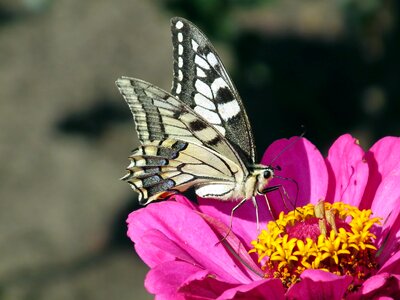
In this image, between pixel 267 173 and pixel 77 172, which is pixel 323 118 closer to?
pixel 77 172

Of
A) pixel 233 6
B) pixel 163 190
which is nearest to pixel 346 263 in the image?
pixel 163 190

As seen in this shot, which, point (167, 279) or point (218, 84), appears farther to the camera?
point (218, 84)

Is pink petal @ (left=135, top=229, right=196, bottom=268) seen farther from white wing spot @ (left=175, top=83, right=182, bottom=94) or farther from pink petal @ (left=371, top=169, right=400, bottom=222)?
pink petal @ (left=371, top=169, right=400, bottom=222)

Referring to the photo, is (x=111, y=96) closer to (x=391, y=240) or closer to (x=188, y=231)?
(x=188, y=231)

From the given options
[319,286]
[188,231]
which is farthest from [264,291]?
[188,231]

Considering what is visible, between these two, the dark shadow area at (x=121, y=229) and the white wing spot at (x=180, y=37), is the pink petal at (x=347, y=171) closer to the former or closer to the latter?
the white wing spot at (x=180, y=37)

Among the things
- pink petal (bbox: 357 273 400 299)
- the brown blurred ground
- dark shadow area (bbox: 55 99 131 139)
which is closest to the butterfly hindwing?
pink petal (bbox: 357 273 400 299)

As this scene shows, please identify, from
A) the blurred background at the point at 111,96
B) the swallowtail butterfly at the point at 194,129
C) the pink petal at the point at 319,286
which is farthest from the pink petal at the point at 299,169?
the blurred background at the point at 111,96
